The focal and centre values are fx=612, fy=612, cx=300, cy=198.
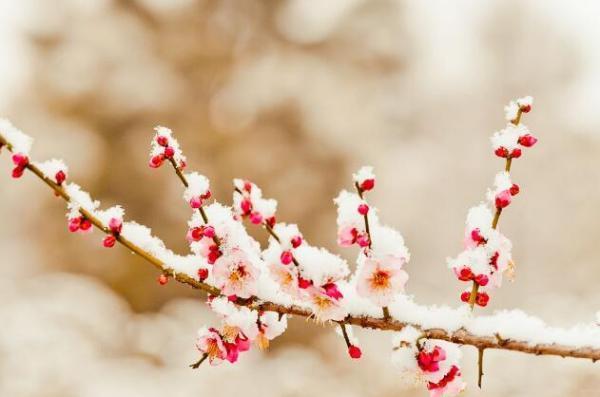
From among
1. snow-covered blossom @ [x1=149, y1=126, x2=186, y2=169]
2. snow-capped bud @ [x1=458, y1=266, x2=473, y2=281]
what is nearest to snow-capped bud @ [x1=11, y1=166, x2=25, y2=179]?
snow-covered blossom @ [x1=149, y1=126, x2=186, y2=169]

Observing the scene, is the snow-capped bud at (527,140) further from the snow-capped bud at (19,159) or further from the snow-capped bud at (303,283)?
the snow-capped bud at (19,159)

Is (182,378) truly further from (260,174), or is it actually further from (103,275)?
(260,174)

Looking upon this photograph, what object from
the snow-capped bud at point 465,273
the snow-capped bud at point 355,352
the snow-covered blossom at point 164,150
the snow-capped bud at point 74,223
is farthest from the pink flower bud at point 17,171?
the snow-capped bud at point 465,273

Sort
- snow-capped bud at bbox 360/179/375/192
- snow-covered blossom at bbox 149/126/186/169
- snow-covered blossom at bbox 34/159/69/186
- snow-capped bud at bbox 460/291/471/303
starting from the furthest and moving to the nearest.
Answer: snow-capped bud at bbox 460/291/471/303 < snow-covered blossom at bbox 149/126/186/169 < snow-covered blossom at bbox 34/159/69/186 < snow-capped bud at bbox 360/179/375/192

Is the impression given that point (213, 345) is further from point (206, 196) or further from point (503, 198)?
point (503, 198)

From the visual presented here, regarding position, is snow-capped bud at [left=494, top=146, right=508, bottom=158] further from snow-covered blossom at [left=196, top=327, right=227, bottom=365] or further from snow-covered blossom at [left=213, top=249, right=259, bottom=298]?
snow-covered blossom at [left=196, top=327, right=227, bottom=365]

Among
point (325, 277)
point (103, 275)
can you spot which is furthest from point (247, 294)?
point (103, 275)

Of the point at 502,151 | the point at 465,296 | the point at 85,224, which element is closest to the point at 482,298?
the point at 465,296
